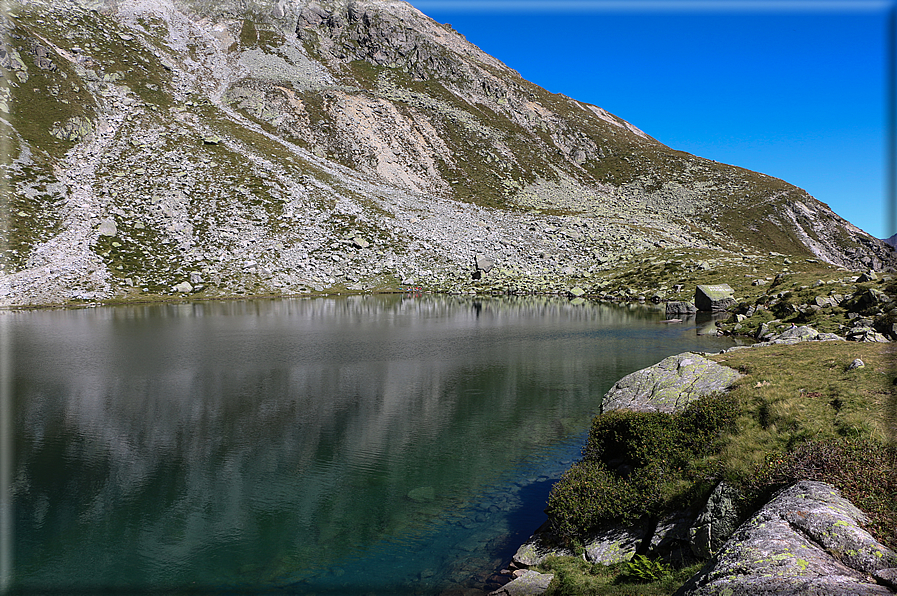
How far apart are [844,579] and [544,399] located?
2377cm

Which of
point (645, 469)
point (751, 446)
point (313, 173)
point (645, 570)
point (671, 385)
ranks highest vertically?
point (313, 173)

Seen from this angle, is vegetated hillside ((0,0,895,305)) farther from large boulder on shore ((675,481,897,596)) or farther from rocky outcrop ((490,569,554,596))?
large boulder on shore ((675,481,897,596))

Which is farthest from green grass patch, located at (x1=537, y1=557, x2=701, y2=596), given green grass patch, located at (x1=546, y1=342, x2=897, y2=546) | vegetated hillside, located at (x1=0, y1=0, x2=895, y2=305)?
vegetated hillside, located at (x1=0, y1=0, x2=895, y2=305)

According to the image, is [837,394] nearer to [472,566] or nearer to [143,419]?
[472,566]

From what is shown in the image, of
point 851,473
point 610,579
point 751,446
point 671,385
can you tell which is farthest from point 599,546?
point 671,385

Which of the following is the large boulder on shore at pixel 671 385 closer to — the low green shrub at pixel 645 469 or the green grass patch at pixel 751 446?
the green grass patch at pixel 751 446

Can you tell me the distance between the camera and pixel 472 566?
1459 centimetres

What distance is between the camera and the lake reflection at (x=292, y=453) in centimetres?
1509

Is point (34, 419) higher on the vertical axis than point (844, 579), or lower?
lower

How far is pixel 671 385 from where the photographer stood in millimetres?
20156

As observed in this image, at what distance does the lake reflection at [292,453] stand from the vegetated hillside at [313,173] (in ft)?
144

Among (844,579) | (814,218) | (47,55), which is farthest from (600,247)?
(47,55)

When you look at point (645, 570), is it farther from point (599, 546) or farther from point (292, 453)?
point (292, 453)

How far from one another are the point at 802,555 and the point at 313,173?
119647 millimetres
